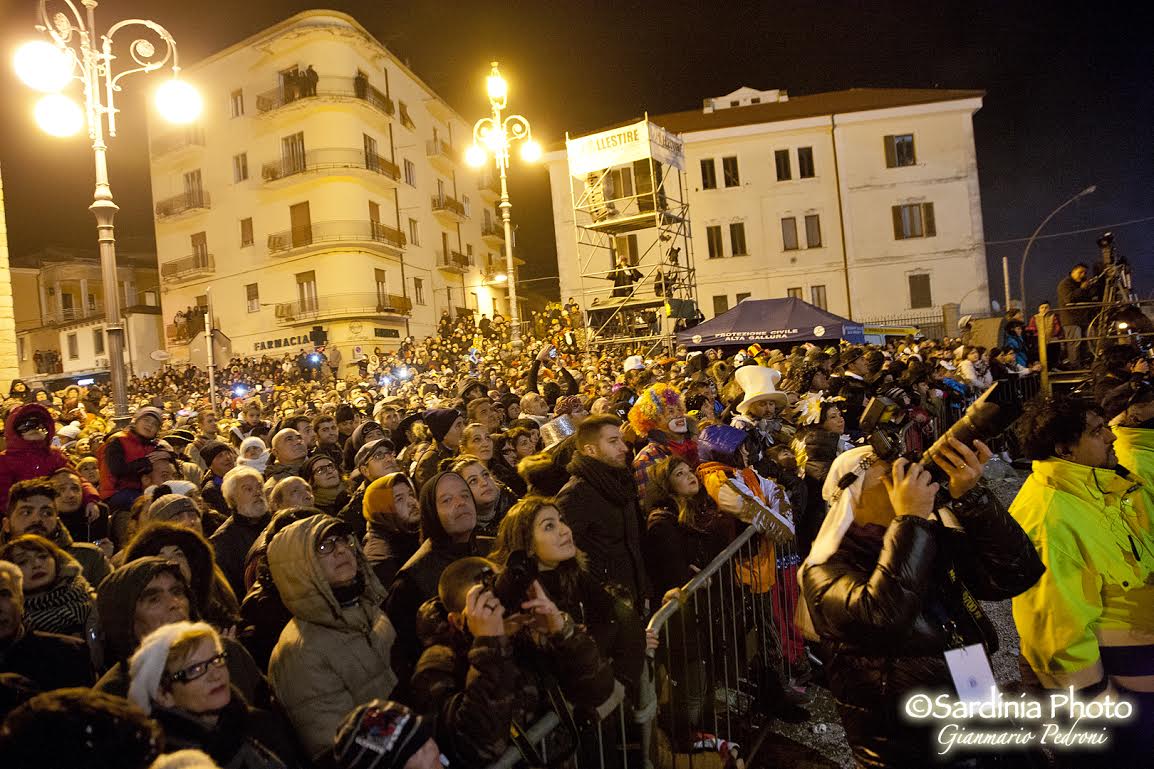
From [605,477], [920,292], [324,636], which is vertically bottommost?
[324,636]

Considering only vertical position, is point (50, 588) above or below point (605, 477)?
below

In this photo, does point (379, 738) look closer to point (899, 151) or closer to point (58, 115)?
point (58, 115)

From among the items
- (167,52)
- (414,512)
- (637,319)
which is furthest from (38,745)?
(637,319)

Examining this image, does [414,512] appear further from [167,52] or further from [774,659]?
[167,52]

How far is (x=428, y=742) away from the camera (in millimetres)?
1797

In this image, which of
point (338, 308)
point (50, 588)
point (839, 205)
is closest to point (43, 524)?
point (50, 588)

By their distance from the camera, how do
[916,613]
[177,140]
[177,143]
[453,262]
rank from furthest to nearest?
[453,262], [177,140], [177,143], [916,613]

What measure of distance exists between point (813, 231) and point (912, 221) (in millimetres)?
4820

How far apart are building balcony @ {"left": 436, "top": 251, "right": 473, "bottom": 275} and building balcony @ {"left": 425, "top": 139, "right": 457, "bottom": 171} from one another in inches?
206

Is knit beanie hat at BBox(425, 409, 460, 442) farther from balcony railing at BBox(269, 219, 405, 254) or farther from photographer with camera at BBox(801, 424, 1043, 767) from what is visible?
balcony railing at BBox(269, 219, 405, 254)

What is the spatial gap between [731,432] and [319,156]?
32.0 metres

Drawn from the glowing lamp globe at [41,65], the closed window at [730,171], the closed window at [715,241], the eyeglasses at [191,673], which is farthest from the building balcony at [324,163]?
the eyeglasses at [191,673]

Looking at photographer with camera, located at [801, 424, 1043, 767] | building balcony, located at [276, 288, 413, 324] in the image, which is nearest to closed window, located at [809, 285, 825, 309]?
building balcony, located at [276, 288, 413, 324]

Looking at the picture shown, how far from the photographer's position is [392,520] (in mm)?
3777
